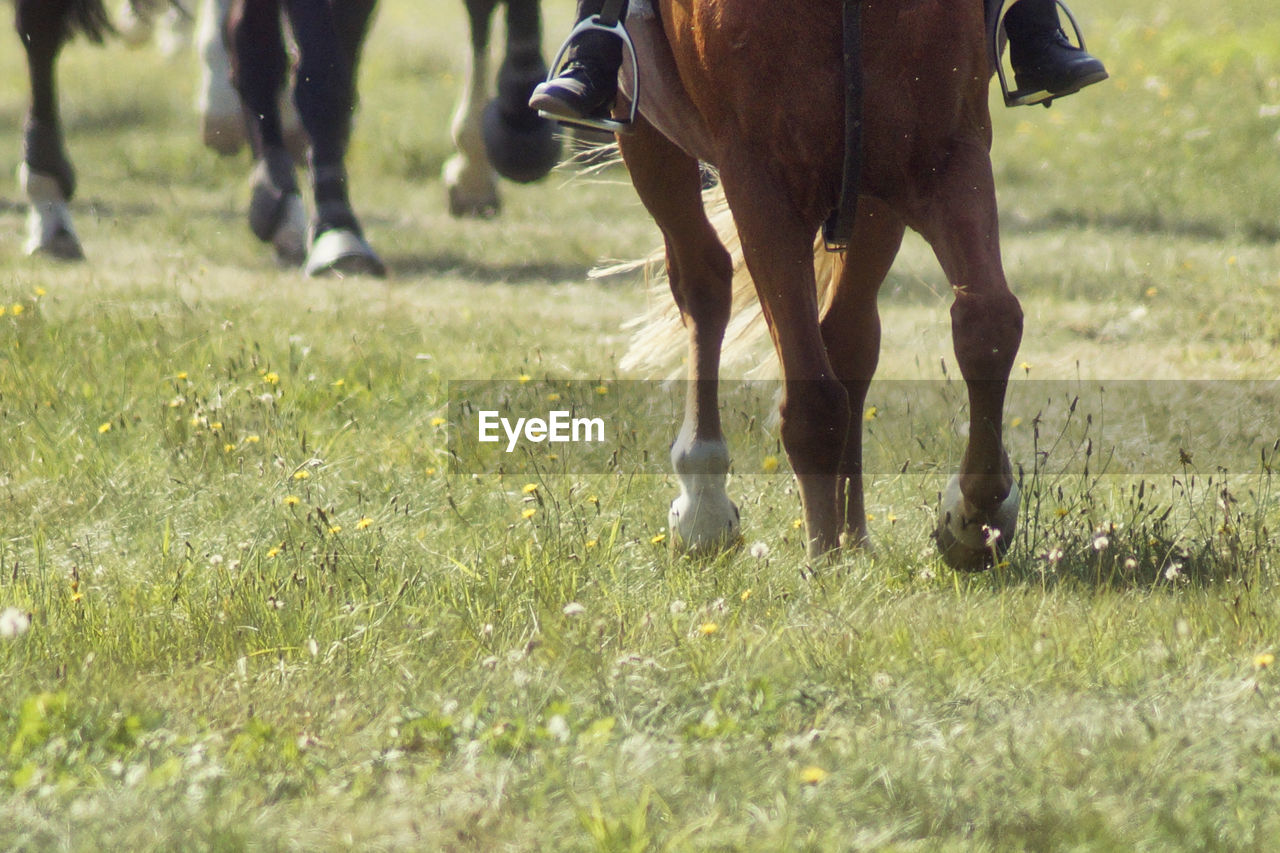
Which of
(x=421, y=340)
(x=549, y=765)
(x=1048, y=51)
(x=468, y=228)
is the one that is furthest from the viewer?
(x=468, y=228)

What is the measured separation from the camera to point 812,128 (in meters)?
3.37

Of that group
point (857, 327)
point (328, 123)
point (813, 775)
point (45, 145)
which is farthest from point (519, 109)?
point (813, 775)

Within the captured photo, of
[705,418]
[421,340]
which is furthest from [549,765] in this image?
[421,340]

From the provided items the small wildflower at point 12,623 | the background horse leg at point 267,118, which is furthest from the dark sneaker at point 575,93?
the background horse leg at point 267,118

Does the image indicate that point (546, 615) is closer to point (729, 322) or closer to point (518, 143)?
point (729, 322)

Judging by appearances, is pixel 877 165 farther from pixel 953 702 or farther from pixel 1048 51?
pixel 953 702

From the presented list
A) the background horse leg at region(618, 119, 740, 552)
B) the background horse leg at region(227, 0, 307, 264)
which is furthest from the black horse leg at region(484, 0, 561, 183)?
the background horse leg at region(618, 119, 740, 552)

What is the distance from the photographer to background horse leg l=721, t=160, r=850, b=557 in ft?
11.4

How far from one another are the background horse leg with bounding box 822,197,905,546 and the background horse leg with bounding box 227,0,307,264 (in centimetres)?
512

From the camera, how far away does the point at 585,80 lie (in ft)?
13.7

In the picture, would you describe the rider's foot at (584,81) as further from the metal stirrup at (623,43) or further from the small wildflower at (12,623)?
the small wildflower at (12,623)

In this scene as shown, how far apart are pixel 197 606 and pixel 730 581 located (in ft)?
4.07

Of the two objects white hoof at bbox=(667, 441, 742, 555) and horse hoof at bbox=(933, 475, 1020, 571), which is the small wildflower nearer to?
white hoof at bbox=(667, 441, 742, 555)

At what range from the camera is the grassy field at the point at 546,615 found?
2396 mm
